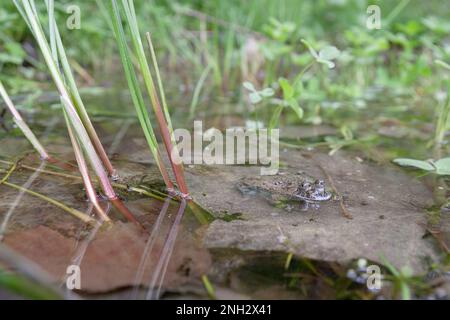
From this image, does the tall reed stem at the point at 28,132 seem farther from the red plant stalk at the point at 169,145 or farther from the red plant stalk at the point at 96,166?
the red plant stalk at the point at 169,145

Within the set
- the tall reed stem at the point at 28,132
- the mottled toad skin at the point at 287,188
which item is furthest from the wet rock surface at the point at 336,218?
the tall reed stem at the point at 28,132

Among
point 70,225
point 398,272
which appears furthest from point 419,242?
point 70,225

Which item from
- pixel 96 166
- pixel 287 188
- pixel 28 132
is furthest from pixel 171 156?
pixel 28 132

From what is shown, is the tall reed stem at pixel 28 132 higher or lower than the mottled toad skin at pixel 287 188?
higher

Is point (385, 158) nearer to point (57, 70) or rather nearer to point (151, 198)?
point (151, 198)

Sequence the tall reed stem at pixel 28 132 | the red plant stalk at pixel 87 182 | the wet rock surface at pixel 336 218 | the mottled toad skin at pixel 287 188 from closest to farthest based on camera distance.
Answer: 1. the wet rock surface at pixel 336 218
2. the red plant stalk at pixel 87 182
3. the mottled toad skin at pixel 287 188
4. the tall reed stem at pixel 28 132

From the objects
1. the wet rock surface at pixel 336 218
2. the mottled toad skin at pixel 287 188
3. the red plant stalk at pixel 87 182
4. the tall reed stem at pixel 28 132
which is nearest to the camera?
the wet rock surface at pixel 336 218

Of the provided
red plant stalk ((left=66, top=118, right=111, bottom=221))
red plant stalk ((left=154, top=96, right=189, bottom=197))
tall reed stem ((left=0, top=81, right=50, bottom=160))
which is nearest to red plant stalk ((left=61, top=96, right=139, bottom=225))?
red plant stalk ((left=66, top=118, right=111, bottom=221))

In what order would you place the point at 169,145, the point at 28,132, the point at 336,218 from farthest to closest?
the point at 28,132 → the point at 169,145 → the point at 336,218

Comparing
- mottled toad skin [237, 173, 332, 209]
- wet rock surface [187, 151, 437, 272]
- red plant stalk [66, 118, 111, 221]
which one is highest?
red plant stalk [66, 118, 111, 221]

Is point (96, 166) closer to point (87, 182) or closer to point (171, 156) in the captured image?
point (87, 182)

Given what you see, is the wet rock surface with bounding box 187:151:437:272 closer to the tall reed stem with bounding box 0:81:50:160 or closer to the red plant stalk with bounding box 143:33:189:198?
the red plant stalk with bounding box 143:33:189:198

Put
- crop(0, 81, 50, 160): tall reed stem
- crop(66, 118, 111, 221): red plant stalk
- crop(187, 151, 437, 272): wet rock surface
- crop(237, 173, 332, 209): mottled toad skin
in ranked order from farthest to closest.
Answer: crop(0, 81, 50, 160): tall reed stem, crop(237, 173, 332, 209): mottled toad skin, crop(66, 118, 111, 221): red plant stalk, crop(187, 151, 437, 272): wet rock surface
